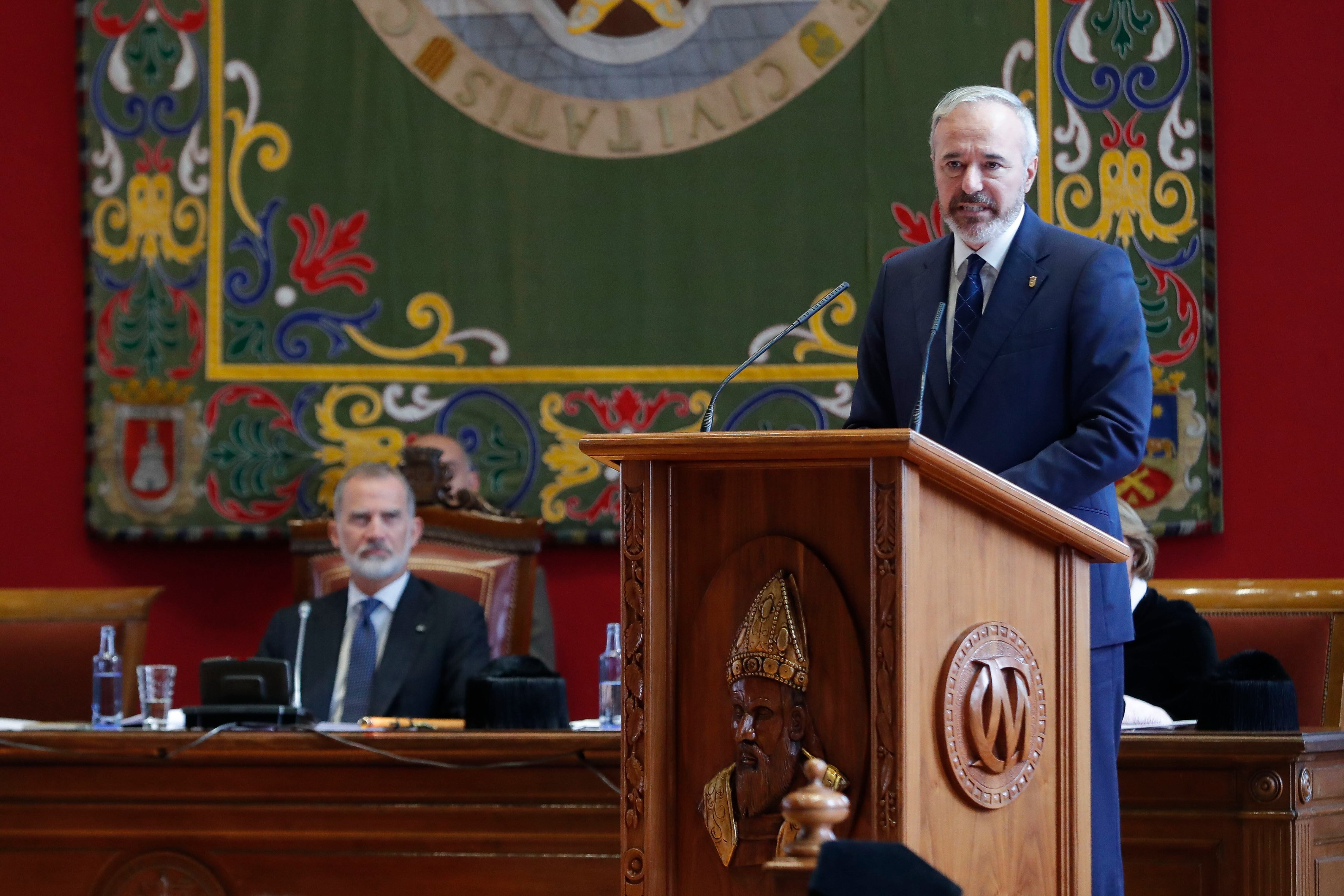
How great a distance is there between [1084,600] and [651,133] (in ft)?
8.91

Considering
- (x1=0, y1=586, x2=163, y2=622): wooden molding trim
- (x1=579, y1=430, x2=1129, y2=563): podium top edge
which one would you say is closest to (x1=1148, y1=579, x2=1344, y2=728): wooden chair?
(x1=579, y1=430, x2=1129, y2=563): podium top edge

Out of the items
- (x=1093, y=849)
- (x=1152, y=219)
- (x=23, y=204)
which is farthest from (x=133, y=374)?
(x=1093, y=849)

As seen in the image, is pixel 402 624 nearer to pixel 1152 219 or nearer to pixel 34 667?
pixel 34 667

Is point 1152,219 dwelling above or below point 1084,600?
above

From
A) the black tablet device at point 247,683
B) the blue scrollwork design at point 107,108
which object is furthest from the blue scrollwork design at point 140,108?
→ the black tablet device at point 247,683

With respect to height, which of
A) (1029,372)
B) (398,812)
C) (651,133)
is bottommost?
(398,812)

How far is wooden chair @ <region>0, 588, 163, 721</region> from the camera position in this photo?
3.69 metres

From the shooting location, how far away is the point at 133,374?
4.31 meters

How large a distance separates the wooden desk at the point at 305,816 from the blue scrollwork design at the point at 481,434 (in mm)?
1541

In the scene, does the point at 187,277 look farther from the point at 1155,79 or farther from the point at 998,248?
the point at 998,248

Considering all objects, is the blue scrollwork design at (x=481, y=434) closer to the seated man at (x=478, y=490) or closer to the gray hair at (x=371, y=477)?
the seated man at (x=478, y=490)

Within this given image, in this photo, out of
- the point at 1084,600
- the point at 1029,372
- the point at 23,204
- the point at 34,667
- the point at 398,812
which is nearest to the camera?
the point at 1084,600

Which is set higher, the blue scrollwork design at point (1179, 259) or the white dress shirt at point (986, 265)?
the blue scrollwork design at point (1179, 259)

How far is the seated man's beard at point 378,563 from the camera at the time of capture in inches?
149
